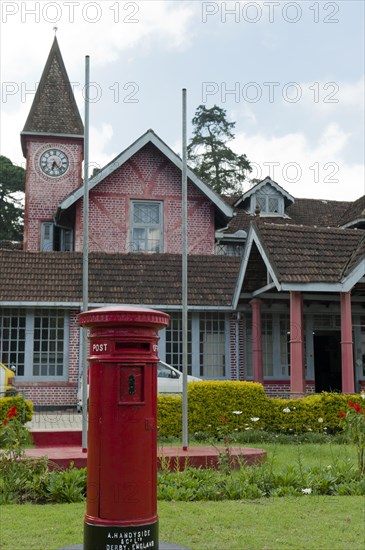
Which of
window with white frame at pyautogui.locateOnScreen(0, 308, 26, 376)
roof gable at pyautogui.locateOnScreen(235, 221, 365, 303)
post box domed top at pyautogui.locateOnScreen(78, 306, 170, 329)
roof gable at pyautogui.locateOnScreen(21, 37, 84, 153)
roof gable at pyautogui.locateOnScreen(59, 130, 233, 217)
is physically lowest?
post box domed top at pyautogui.locateOnScreen(78, 306, 170, 329)

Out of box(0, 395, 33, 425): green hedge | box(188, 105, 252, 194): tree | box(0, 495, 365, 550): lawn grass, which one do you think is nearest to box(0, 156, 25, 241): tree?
box(188, 105, 252, 194): tree

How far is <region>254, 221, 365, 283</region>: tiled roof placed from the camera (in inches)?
554

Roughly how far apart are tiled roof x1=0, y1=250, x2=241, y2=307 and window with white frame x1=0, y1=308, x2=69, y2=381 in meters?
0.65

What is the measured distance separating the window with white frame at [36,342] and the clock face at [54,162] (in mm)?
9859

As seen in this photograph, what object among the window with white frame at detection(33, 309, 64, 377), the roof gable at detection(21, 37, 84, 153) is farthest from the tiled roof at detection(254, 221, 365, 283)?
the roof gable at detection(21, 37, 84, 153)

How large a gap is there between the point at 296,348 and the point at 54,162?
15.9 m

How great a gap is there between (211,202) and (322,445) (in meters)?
12.8

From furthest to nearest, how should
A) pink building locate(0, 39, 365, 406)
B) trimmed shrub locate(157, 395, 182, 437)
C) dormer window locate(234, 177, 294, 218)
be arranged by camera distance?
1. dormer window locate(234, 177, 294, 218)
2. pink building locate(0, 39, 365, 406)
3. trimmed shrub locate(157, 395, 182, 437)

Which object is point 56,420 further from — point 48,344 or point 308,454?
point 308,454

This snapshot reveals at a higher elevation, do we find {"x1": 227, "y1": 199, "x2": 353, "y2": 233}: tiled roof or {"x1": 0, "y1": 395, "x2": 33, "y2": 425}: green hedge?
{"x1": 227, "y1": 199, "x2": 353, "y2": 233}: tiled roof

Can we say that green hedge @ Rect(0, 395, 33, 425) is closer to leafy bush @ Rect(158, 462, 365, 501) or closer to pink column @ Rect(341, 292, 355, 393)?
leafy bush @ Rect(158, 462, 365, 501)

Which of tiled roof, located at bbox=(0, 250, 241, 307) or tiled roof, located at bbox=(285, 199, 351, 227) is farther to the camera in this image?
tiled roof, located at bbox=(285, 199, 351, 227)

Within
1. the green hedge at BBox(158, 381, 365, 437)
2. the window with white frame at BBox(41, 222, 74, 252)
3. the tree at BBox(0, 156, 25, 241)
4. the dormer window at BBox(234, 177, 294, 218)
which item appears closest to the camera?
the green hedge at BBox(158, 381, 365, 437)

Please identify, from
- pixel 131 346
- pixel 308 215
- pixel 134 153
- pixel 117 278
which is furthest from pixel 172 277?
pixel 131 346
